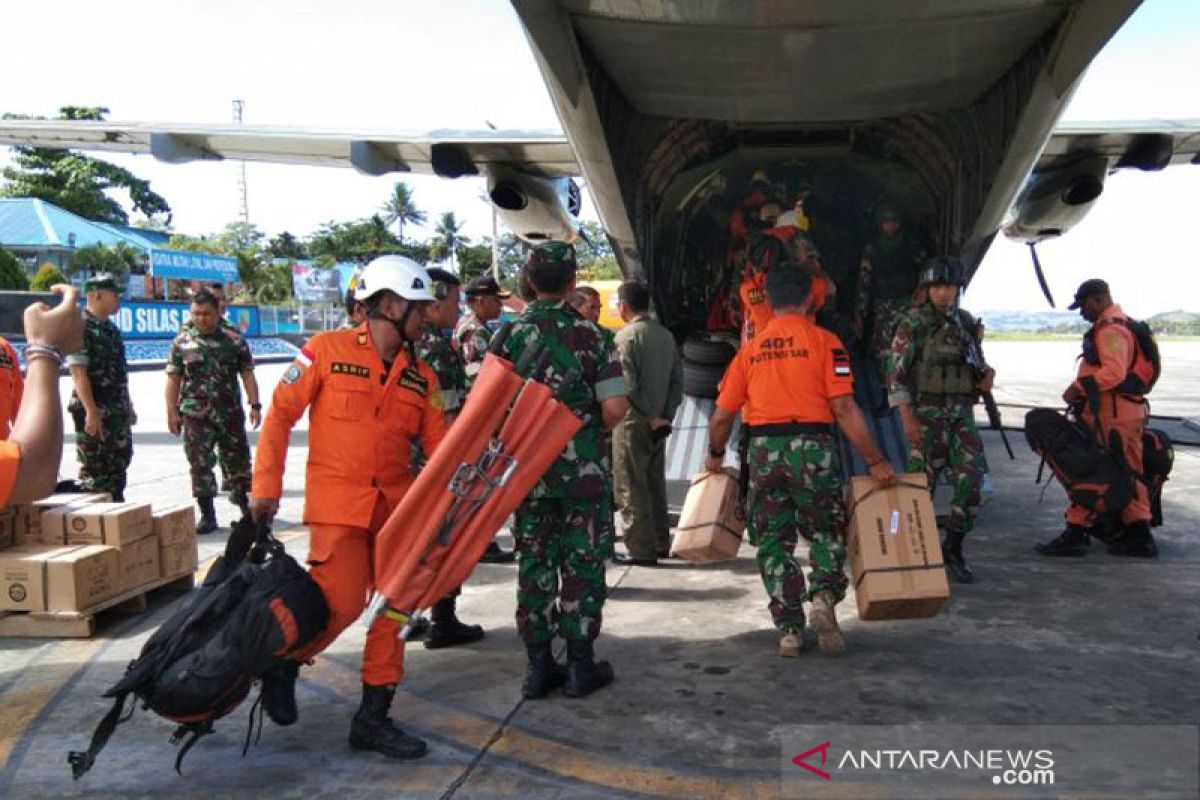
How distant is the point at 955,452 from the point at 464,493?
11.7 ft

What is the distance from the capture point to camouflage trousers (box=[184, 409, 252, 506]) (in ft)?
23.6

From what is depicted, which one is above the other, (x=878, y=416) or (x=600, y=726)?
(x=878, y=416)

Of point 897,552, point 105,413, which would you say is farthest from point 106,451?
point 897,552

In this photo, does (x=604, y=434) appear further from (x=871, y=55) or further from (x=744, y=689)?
(x=871, y=55)

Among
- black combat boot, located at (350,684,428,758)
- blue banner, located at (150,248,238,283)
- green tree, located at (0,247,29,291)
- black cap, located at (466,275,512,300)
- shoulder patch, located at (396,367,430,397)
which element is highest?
blue banner, located at (150,248,238,283)

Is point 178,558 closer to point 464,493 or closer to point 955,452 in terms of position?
point 464,493

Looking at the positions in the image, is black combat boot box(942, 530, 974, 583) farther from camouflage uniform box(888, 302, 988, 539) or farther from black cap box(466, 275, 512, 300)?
black cap box(466, 275, 512, 300)

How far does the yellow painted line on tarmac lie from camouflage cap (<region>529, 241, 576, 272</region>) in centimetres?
265

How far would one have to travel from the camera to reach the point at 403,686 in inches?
159

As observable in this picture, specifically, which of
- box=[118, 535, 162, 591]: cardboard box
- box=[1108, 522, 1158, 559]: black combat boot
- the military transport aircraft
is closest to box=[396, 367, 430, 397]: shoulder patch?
the military transport aircraft

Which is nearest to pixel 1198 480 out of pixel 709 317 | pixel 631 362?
pixel 709 317

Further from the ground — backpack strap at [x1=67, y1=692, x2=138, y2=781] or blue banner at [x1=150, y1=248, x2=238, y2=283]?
blue banner at [x1=150, y1=248, x2=238, y2=283]

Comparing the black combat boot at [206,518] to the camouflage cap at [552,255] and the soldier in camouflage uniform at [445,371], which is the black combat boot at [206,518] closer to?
the soldier in camouflage uniform at [445,371]

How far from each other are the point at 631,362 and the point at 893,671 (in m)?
2.68
